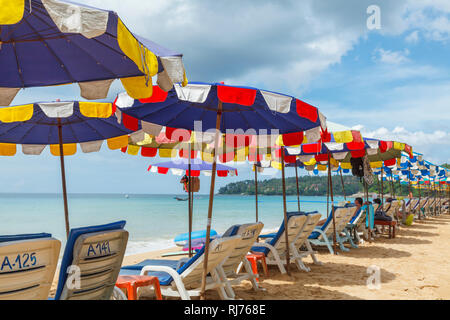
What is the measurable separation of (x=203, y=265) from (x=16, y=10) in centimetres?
275

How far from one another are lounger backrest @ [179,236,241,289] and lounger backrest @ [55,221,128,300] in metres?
0.96

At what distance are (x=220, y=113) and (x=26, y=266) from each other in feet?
8.39

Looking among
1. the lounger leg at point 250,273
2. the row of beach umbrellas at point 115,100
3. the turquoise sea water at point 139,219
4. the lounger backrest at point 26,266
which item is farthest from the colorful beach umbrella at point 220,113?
the turquoise sea water at point 139,219

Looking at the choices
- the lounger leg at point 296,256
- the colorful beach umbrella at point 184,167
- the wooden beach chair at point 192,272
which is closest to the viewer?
the wooden beach chair at point 192,272

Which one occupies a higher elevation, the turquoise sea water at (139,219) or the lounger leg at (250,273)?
the lounger leg at (250,273)

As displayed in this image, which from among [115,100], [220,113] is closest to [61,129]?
[115,100]

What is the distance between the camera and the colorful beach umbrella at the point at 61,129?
13.0 ft

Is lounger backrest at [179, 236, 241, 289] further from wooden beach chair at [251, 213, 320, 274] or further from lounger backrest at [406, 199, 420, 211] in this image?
lounger backrest at [406, 199, 420, 211]

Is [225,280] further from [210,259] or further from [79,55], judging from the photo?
[79,55]

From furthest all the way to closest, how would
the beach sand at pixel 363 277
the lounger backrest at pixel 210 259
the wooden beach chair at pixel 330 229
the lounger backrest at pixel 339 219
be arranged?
the lounger backrest at pixel 339 219, the wooden beach chair at pixel 330 229, the beach sand at pixel 363 277, the lounger backrest at pixel 210 259

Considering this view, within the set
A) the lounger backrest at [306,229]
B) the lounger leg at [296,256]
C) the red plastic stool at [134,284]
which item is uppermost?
the lounger backrest at [306,229]

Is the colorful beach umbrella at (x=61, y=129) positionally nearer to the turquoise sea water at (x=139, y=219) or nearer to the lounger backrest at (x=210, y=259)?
the lounger backrest at (x=210, y=259)
